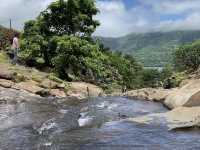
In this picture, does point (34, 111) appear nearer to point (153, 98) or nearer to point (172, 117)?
point (172, 117)

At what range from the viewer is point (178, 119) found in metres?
22.0

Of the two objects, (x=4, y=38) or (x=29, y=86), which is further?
(x=4, y=38)

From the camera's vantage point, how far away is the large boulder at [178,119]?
2059cm

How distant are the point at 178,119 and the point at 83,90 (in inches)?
1092

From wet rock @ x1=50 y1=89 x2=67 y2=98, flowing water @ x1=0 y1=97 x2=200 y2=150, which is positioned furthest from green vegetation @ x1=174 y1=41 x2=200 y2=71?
flowing water @ x1=0 y1=97 x2=200 y2=150

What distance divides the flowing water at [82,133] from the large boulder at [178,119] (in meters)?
0.65

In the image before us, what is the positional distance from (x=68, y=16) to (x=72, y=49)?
797cm

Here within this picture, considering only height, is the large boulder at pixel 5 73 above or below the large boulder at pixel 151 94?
above

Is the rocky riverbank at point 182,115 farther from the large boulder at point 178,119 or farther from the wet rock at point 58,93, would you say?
the wet rock at point 58,93

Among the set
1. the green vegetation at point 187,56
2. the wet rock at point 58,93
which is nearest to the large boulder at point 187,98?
the wet rock at point 58,93

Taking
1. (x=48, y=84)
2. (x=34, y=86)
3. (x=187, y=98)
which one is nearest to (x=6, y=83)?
(x=34, y=86)

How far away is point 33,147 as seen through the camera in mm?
17062

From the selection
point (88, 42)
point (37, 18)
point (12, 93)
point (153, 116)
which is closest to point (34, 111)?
point (153, 116)

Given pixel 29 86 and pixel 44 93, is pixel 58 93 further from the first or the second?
pixel 29 86
